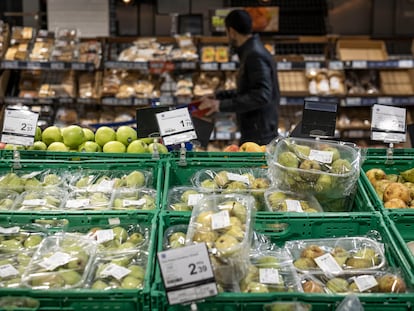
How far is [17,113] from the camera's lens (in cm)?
257

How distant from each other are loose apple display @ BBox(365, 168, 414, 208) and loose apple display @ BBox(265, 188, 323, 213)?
0.99ft

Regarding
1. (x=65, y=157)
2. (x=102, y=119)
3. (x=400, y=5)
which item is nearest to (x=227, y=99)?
(x=65, y=157)

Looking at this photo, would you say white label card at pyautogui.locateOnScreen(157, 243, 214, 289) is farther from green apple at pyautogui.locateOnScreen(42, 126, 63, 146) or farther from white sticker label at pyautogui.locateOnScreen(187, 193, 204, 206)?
green apple at pyautogui.locateOnScreen(42, 126, 63, 146)

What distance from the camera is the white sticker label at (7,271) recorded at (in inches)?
67.8

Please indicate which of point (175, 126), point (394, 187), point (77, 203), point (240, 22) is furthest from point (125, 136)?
point (240, 22)

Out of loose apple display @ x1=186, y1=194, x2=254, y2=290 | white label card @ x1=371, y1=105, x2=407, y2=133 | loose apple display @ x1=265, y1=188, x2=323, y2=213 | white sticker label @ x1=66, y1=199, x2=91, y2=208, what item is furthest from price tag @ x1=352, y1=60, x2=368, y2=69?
white sticker label @ x1=66, y1=199, x2=91, y2=208

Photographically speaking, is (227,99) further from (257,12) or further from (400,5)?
(400,5)

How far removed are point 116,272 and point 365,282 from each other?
77 cm

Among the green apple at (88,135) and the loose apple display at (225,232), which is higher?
the green apple at (88,135)

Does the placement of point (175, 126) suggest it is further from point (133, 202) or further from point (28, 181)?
point (28, 181)

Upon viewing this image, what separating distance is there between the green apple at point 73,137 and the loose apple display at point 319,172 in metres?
1.06

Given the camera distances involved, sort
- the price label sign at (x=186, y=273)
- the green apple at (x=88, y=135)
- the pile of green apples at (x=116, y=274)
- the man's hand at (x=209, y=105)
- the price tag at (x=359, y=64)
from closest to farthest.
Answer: the price label sign at (x=186, y=273), the pile of green apples at (x=116, y=274), the green apple at (x=88, y=135), the man's hand at (x=209, y=105), the price tag at (x=359, y=64)

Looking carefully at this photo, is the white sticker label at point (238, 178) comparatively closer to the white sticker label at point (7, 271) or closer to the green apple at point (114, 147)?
the green apple at point (114, 147)

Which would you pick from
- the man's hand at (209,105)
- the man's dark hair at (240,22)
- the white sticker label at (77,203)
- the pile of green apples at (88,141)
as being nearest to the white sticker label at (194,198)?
the white sticker label at (77,203)
